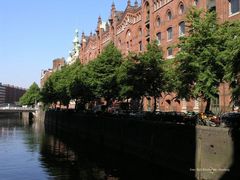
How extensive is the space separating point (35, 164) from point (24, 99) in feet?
484

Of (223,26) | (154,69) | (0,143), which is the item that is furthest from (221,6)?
(0,143)

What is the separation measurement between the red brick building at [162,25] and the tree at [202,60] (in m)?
6.03

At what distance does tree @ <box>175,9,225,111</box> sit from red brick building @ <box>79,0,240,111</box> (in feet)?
19.8

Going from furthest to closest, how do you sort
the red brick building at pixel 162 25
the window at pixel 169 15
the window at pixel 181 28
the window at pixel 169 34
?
1. the window at pixel 169 15
2. the window at pixel 169 34
3. the window at pixel 181 28
4. the red brick building at pixel 162 25

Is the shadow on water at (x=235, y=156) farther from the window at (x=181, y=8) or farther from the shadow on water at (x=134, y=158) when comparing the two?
the window at (x=181, y=8)

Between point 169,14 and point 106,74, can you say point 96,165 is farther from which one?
point 169,14

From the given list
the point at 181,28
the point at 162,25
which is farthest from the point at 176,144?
the point at 162,25

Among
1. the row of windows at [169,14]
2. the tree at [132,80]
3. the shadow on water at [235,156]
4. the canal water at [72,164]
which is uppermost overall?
the row of windows at [169,14]

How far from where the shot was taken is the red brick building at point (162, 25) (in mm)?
49531

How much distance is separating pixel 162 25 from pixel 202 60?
3293 centimetres

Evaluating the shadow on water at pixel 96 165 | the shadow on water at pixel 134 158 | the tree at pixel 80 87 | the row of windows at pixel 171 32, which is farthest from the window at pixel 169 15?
the shadow on water at pixel 96 165

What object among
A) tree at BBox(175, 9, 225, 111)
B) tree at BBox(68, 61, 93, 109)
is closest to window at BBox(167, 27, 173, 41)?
tree at BBox(68, 61, 93, 109)

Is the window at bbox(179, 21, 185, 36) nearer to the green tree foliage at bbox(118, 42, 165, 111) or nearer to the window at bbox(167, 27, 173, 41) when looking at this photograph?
the window at bbox(167, 27, 173, 41)

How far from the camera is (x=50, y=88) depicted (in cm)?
10931
